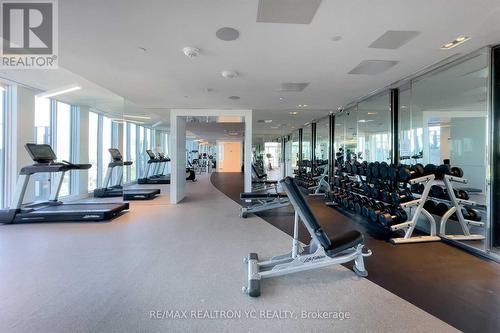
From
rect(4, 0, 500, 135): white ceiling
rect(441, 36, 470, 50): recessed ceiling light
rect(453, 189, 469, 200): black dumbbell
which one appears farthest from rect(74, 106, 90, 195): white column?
rect(453, 189, 469, 200): black dumbbell

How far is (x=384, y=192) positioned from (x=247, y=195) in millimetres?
2941

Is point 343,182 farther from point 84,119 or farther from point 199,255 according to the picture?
point 84,119

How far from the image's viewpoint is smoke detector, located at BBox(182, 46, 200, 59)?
10.5 ft

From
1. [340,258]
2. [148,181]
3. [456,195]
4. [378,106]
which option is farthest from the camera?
[148,181]

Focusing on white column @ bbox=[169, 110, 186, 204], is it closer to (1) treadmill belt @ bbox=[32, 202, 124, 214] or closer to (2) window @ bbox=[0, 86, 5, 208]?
(1) treadmill belt @ bbox=[32, 202, 124, 214]

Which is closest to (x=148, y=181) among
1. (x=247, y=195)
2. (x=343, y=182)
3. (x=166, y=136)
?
(x=166, y=136)

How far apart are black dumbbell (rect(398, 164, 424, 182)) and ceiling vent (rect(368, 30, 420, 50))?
179cm

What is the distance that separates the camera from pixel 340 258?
2.55m

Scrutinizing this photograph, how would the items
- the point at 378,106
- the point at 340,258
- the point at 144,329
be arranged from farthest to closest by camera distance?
the point at 378,106 < the point at 340,258 < the point at 144,329

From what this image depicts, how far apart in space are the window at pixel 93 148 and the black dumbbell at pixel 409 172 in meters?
8.45

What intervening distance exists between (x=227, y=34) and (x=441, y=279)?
3.54 meters

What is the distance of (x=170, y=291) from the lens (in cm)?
228

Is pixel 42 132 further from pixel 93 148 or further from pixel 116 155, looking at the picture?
pixel 116 155

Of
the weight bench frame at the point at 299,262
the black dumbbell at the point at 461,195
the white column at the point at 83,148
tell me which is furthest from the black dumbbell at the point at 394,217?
the white column at the point at 83,148
